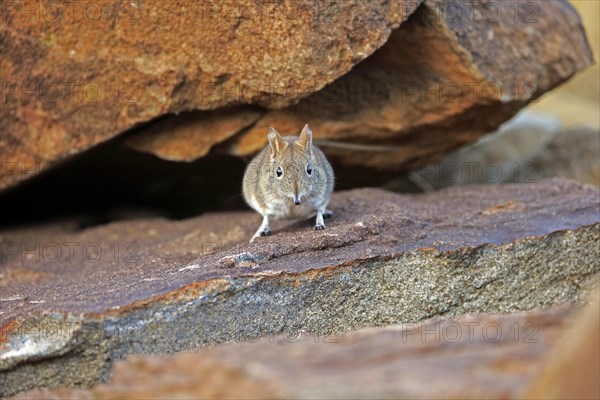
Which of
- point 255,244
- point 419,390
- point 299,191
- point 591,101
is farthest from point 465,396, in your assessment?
point 591,101

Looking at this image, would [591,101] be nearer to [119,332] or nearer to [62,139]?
[62,139]

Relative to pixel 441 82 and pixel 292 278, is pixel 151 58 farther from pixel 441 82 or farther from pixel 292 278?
pixel 292 278

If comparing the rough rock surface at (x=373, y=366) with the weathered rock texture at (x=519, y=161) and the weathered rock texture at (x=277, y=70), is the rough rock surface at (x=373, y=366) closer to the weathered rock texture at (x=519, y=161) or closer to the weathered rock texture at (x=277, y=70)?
the weathered rock texture at (x=277, y=70)

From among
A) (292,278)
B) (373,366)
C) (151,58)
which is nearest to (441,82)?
(151,58)

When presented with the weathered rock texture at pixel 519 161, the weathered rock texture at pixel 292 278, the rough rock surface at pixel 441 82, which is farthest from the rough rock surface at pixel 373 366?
the weathered rock texture at pixel 519 161

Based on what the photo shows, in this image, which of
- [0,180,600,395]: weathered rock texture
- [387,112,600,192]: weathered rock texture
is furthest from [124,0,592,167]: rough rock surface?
[387,112,600,192]: weathered rock texture

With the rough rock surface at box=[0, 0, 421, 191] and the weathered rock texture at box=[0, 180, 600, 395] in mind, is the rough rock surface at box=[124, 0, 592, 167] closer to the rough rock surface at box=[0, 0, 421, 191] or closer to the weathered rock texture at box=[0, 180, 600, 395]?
the rough rock surface at box=[0, 0, 421, 191]
